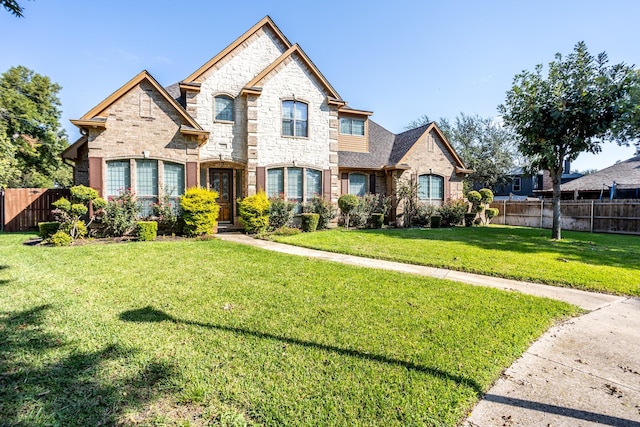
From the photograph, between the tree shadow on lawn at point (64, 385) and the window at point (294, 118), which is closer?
the tree shadow on lawn at point (64, 385)

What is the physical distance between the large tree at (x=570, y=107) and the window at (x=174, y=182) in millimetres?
14051

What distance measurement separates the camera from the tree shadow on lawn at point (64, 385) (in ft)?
7.86

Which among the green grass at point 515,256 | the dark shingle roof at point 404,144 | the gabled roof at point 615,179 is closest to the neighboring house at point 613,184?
the gabled roof at point 615,179

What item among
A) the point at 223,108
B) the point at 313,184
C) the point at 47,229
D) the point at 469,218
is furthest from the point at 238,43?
the point at 469,218

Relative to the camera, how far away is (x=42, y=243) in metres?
9.77

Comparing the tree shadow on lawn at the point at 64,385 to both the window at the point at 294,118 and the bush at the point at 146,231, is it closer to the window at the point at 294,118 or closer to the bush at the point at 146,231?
the bush at the point at 146,231

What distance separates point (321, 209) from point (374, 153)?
19.2 ft

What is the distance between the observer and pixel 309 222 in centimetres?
1404

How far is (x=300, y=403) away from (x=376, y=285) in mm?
3491

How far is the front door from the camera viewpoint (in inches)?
602

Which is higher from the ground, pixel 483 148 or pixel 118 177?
pixel 483 148

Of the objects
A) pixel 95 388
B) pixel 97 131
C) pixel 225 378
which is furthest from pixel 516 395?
pixel 97 131

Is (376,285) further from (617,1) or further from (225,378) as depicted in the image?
(617,1)

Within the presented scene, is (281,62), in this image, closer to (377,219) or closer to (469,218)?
(377,219)
